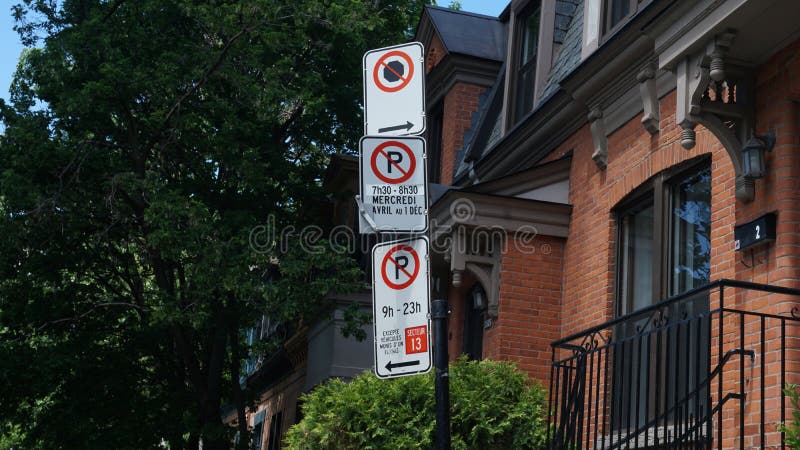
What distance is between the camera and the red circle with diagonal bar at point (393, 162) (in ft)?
18.2

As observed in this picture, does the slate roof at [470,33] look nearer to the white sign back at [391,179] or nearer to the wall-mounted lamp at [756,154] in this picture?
the wall-mounted lamp at [756,154]

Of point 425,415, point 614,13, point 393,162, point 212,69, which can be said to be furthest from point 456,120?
point 393,162

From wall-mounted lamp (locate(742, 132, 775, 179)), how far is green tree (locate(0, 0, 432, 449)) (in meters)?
9.19

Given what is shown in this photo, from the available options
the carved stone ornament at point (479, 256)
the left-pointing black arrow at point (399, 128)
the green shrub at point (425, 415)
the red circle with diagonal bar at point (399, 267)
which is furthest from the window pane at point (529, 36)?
the red circle with diagonal bar at point (399, 267)

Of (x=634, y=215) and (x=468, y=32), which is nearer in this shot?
(x=634, y=215)

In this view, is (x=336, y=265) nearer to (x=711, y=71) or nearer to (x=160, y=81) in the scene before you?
(x=160, y=81)

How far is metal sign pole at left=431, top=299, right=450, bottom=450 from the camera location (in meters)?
5.18

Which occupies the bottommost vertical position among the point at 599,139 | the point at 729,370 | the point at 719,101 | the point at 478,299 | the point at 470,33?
the point at 729,370

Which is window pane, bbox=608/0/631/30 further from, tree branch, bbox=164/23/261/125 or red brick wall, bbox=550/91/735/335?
tree branch, bbox=164/23/261/125

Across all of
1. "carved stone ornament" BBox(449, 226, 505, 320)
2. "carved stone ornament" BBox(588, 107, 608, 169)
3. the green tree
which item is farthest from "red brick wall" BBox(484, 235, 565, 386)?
the green tree

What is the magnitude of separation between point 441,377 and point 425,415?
412cm

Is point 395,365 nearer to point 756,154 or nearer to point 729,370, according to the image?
point 729,370

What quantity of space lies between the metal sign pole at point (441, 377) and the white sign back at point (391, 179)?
56 centimetres

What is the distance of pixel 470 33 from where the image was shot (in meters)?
17.1
